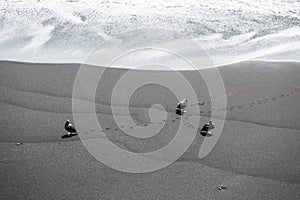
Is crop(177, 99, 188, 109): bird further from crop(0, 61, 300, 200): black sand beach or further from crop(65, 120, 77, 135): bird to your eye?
crop(65, 120, 77, 135): bird

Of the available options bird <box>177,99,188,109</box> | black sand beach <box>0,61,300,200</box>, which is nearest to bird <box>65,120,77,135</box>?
black sand beach <box>0,61,300,200</box>

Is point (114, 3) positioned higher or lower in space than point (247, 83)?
higher

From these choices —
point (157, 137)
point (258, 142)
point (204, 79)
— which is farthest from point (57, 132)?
point (204, 79)

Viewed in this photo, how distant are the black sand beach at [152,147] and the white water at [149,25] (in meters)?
1.09

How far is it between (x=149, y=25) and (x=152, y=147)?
14.0 ft

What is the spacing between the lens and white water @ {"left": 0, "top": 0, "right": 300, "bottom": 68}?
5.91m

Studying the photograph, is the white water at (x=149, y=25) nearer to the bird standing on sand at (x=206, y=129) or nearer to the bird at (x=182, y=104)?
the bird at (x=182, y=104)

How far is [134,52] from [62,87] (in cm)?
167

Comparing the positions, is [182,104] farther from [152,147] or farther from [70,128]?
[70,128]

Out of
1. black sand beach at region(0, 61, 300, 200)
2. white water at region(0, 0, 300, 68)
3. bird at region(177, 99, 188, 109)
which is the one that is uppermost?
white water at region(0, 0, 300, 68)

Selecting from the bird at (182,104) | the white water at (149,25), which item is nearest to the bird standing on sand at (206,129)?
the bird at (182,104)

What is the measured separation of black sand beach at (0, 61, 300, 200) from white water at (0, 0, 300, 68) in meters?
1.09

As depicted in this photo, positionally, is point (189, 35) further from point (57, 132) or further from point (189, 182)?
point (189, 182)

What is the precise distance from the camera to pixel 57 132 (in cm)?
351
